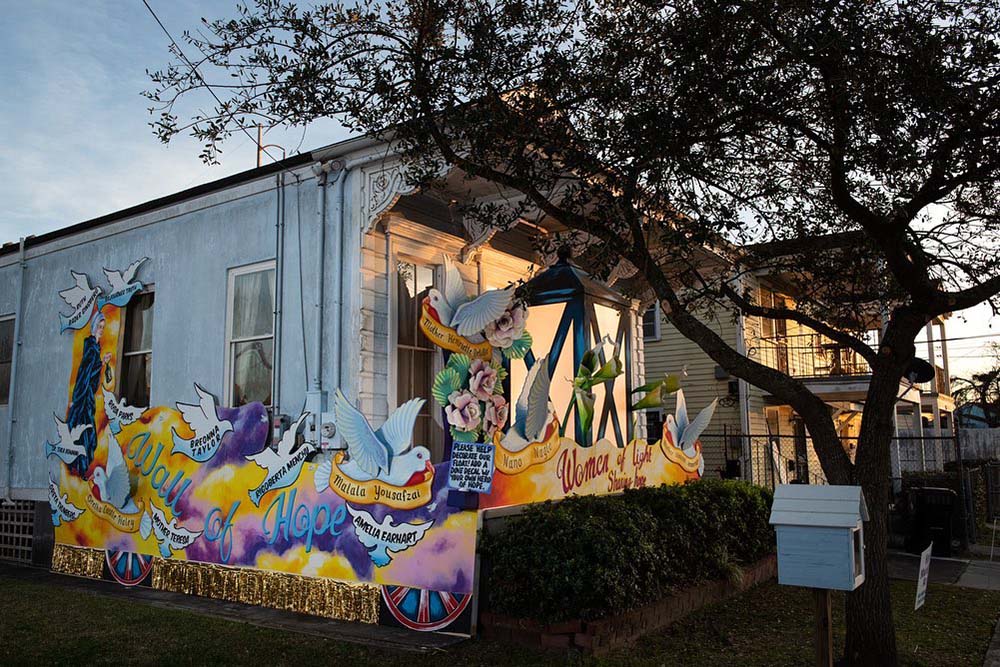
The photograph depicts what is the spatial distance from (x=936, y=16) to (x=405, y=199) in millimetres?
5669

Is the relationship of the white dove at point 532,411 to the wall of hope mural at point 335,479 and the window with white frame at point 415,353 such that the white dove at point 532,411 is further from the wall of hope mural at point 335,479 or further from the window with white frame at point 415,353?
the window with white frame at point 415,353

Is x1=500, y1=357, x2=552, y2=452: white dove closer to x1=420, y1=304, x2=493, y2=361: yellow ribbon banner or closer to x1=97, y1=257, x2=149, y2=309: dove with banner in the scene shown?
x1=420, y1=304, x2=493, y2=361: yellow ribbon banner

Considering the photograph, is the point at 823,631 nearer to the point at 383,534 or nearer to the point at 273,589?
the point at 383,534

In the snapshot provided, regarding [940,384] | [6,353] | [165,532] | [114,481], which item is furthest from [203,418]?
[940,384]

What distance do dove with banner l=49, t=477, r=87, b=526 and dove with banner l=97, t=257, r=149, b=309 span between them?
8.42 feet

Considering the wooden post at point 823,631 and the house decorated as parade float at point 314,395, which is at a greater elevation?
the house decorated as parade float at point 314,395

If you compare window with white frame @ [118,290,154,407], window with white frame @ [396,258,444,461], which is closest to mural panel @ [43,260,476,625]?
window with white frame @ [118,290,154,407]

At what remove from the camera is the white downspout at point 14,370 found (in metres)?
12.2

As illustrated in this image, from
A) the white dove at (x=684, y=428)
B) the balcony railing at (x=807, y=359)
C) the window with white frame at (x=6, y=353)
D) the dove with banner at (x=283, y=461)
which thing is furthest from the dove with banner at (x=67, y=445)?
the balcony railing at (x=807, y=359)

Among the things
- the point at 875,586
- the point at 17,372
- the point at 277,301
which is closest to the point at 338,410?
the point at 277,301

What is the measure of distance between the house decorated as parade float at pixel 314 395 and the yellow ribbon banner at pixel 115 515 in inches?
1.3

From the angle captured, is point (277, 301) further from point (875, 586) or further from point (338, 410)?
point (875, 586)

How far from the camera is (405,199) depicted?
31.7ft

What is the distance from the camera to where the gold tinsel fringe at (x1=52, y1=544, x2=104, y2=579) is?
33.7 ft
